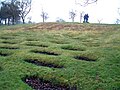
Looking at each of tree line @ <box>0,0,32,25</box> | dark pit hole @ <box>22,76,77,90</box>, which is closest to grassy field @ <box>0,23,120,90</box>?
dark pit hole @ <box>22,76,77,90</box>

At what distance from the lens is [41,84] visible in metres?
18.1

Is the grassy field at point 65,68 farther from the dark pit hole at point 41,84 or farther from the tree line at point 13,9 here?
the tree line at point 13,9

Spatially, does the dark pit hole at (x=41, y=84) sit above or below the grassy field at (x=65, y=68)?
below

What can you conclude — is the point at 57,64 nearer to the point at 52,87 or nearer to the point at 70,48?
the point at 52,87

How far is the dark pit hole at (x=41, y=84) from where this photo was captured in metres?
17.5

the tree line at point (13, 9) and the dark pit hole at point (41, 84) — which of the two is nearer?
the dark pit hole at point (41, 84)

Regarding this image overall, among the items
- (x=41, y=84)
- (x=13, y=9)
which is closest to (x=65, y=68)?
(x=41, y=84)

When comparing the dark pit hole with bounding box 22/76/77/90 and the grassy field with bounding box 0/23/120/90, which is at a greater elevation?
the grassy field with bounding box 0/23/120/90

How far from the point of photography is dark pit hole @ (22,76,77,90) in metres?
17.5

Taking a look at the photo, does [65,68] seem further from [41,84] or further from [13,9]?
[13,9]

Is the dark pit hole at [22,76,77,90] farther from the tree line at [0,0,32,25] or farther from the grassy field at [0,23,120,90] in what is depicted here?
the tree line at [0,0,32,25]

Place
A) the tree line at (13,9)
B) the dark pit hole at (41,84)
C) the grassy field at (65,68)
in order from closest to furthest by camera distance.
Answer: the dark pit hole at (41,84) → the grassy field at (65,68) → the tree line at (13,9)

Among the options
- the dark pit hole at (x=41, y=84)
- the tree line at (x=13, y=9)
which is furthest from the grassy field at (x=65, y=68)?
the tree line at (x=13, y=9)

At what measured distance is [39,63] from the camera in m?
23.0
